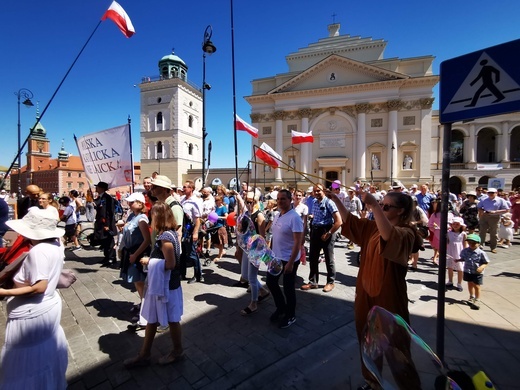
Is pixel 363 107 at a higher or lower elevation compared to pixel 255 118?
higher

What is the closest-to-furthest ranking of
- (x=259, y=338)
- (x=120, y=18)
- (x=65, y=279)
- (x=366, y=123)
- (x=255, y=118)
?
(x=65, y=279) → (x=259, y=338) → (x=120, y=18) → (x=366, y=123) → (x=255, y=118)

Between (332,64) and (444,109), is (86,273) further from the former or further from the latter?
(332,64)

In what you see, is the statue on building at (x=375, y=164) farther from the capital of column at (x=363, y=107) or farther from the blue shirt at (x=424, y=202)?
the blue shirt at (x=424, y=202)

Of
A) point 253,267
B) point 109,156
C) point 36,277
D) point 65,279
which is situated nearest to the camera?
point 36,277

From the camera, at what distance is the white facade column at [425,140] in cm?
3073

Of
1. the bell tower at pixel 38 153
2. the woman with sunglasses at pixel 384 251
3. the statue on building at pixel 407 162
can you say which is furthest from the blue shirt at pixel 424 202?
the bell tower at pixel 38 153

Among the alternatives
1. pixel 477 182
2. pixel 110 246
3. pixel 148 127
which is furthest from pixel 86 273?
Result: pixel 148 127

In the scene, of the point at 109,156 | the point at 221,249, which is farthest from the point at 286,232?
the point at 109,156

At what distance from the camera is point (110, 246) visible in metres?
6.88

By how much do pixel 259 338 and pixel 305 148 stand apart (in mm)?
32590

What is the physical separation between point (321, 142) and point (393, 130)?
8581 millimetres

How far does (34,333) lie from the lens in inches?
84.2

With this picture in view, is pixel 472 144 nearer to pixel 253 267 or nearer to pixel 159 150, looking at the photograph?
pixel 253 267

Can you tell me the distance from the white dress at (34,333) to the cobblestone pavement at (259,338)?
2.32 feet
